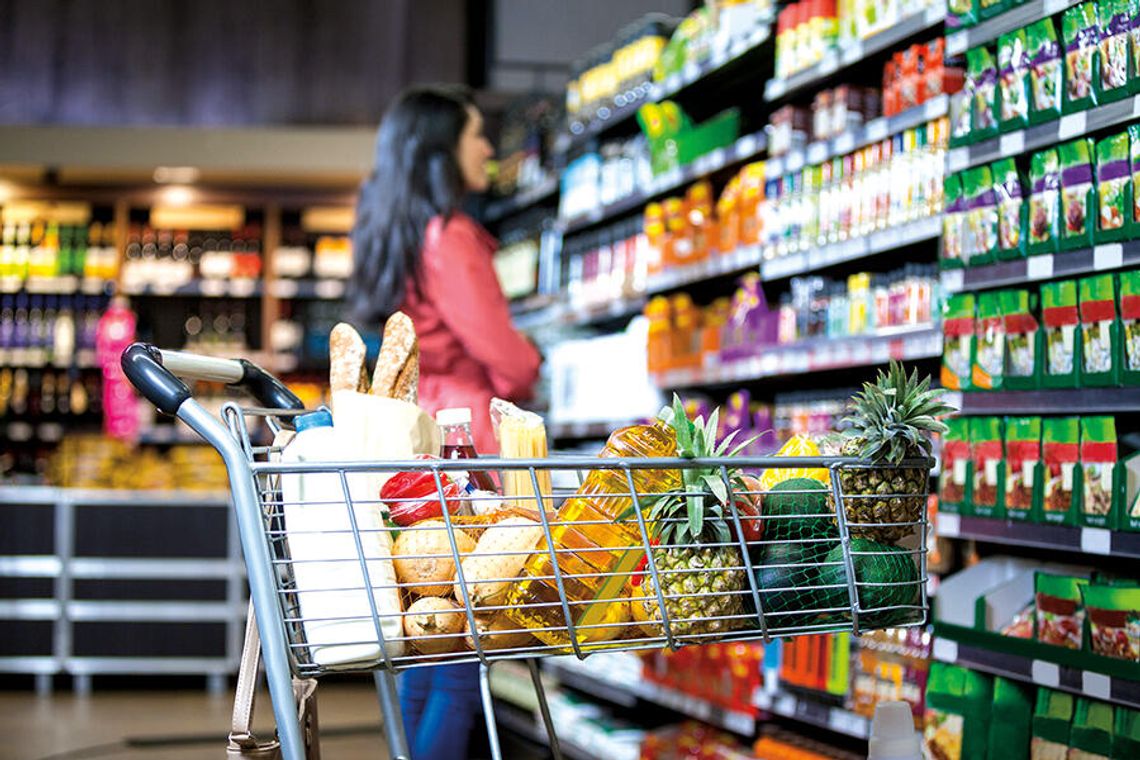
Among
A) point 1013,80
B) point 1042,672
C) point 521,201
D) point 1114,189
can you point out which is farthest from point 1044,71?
point 521,201

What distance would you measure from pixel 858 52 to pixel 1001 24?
699 millimetres

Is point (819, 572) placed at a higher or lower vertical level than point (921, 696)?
higher

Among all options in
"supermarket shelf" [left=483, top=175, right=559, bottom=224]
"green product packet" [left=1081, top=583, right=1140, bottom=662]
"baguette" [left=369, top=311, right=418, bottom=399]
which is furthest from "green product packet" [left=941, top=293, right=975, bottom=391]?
"supermarket shelf" [left=483, top=175, right=559, bottom=224]

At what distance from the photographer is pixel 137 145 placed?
27.0 feet

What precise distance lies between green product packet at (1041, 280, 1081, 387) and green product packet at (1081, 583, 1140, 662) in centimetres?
38

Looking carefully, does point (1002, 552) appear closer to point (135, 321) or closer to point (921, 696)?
point (921, 696)

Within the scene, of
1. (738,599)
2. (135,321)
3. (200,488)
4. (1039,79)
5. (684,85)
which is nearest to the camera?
(738,599)

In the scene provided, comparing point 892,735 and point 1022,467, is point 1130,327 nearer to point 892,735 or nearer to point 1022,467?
point 1022,467

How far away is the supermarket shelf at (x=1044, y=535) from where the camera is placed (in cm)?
254

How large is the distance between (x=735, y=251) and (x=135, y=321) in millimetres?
5502

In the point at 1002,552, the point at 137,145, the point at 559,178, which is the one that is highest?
the point at 137,145

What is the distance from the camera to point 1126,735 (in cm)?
255

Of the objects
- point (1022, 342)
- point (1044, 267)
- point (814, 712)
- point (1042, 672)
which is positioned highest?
point (1044, 267)

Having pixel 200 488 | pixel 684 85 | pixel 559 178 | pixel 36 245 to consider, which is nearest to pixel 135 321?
pixel 36 245
